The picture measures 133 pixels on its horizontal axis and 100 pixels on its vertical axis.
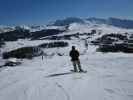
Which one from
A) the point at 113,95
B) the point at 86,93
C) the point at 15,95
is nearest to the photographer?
the point at 113,95

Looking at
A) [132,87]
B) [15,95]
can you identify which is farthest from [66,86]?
[132,87]

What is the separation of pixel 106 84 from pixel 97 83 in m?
0.57

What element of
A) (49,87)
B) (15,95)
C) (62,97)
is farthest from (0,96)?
(62,97)

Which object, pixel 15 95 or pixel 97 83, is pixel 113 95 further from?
pixel 15 95

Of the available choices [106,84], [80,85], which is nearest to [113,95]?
[106,84]

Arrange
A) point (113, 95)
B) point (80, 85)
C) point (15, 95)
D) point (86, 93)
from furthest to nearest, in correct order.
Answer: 1. point (80, 85)
2. point (15, 95)
3. point (86, 93)
4. point (113, 95)

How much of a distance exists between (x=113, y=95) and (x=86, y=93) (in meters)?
1.20

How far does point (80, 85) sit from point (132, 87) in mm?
2517

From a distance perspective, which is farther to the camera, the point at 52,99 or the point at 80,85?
the point at 80,85

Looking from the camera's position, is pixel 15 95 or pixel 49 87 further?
pixel 49 87

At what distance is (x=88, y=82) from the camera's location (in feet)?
33.6

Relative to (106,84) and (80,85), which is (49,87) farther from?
(106,84)

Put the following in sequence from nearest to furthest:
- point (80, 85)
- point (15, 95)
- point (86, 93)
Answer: point (86, 93) → point (15, 95) → point (80, 85)

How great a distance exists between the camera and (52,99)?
25.8 feet
